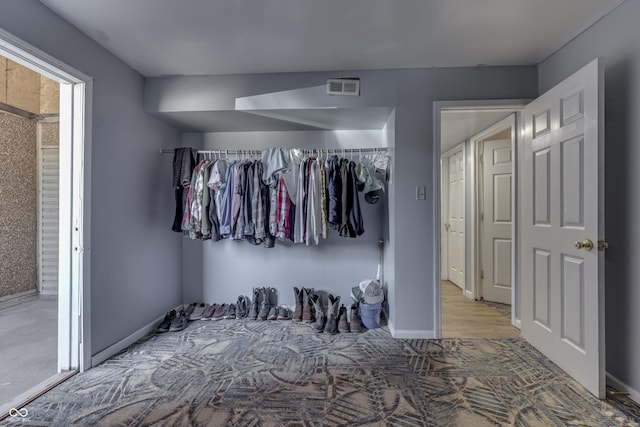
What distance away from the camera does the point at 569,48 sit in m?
2.11

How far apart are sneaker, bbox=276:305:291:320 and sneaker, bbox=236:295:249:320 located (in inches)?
13.1

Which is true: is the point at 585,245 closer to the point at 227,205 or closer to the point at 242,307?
the point at 227,205

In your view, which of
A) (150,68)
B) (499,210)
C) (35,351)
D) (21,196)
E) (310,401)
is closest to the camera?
(310,401)

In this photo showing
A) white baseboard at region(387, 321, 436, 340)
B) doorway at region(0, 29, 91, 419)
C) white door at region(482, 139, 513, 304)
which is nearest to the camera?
doorway at region(0, 29, 91, 419)

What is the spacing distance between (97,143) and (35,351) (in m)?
1.66

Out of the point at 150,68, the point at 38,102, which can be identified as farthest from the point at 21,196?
the point at 150,68

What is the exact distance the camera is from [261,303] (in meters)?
3.00

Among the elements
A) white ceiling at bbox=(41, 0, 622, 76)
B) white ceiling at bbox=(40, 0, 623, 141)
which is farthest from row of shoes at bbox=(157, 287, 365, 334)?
white ceiling at bbox=(41, 0, 622, 76)

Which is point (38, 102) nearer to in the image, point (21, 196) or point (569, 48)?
point (21, 196)

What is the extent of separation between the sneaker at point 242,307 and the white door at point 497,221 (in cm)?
287

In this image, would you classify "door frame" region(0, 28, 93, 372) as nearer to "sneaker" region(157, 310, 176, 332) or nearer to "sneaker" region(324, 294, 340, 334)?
"sneaker" region(157, 310, 176, 332)

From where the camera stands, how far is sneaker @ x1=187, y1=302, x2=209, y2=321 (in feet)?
9.36

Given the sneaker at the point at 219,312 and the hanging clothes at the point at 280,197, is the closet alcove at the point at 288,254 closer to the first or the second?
the sneaker at the point at 219,312

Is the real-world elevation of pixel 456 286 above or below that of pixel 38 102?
below
